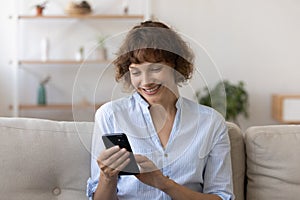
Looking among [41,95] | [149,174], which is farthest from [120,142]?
[41,95]

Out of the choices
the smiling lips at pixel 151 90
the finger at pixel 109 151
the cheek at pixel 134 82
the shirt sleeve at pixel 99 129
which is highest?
the cheek at pixel 134 82

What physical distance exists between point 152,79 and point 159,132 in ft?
0.59

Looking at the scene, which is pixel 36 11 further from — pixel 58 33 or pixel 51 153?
pixel 51 153

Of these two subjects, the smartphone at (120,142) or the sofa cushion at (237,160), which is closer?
the smartphone at (120,142)

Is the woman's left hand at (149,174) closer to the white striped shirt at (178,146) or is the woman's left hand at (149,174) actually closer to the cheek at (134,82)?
the white striped shirt at (178,146)

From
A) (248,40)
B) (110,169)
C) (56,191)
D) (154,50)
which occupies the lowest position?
(56,191)

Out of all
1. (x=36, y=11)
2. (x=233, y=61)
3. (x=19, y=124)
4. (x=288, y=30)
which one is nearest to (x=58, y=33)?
(x=36, y=11)

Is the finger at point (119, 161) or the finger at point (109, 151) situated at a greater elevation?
the finger at point (109, 151)

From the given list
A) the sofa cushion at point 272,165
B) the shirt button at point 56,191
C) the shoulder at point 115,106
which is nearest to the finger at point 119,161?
the shoulder at point 115,106

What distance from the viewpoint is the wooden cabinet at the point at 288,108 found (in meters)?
4.17

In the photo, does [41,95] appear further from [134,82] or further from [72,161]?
[134,82]

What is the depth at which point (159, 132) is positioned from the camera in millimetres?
1459

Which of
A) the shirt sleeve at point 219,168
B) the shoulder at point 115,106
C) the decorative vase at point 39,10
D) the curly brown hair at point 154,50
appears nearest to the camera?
the curly brown hair at point 154,50

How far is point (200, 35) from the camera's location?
4.38 metres
